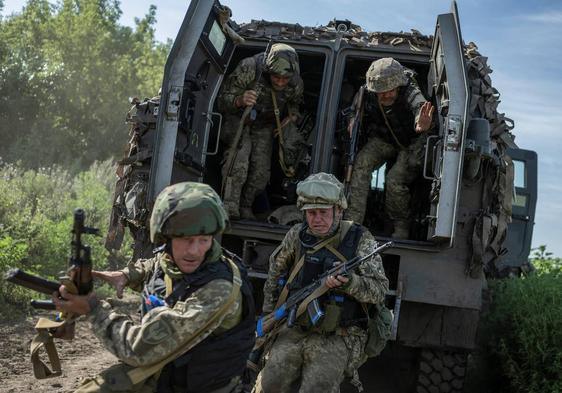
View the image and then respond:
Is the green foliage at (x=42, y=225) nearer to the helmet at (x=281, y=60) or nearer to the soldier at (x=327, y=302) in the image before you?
the helmet at (x=281, y=60)

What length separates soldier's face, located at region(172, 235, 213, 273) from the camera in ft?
8.87

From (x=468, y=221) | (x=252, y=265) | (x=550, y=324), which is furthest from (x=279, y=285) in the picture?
(x=550, y=324)

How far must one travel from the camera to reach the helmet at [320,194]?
4039 mm

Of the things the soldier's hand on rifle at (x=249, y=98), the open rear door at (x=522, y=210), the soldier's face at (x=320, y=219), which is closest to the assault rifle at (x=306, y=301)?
the soldier's face at (x=320, y=219)

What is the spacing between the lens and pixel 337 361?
3902 mm

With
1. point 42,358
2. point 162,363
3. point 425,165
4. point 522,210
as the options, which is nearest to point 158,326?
point 162,363

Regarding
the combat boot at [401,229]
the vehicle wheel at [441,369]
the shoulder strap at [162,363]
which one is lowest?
the vehicle wheel at [441,369]

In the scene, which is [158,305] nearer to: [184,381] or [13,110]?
[184,381]

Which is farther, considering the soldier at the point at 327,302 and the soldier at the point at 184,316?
the soldier at the point at 327,302

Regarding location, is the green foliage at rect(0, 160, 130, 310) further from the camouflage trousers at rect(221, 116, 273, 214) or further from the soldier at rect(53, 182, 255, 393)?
the soldier at rect(53, 182, 255, 393)

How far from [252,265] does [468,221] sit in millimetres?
1552

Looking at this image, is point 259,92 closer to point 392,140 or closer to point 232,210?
point 232,210

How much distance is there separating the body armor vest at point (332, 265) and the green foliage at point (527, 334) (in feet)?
4.82

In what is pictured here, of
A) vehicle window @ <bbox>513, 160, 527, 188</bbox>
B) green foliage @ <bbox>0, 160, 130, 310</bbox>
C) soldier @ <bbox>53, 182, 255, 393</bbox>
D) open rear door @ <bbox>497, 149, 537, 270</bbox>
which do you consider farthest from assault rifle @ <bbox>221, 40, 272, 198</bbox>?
vehicle window @ <bbox>513, 160, 527, 188</bbox>
